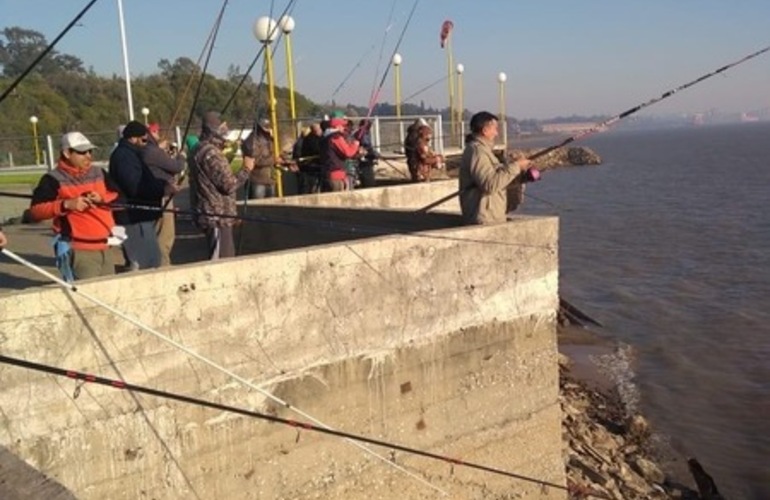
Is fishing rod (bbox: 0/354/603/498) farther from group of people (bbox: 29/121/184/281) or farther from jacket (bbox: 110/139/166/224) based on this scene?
jacket (bbox: 110/139/166/224)

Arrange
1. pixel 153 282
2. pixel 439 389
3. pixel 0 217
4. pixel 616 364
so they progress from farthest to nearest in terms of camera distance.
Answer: pixel 0 217, pixel 616 364, pixel 439 389, pixel 153 282

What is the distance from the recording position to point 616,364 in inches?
587

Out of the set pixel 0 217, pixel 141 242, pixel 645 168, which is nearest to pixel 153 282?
pixel 141 242

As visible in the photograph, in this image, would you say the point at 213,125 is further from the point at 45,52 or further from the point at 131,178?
the point at 45,52

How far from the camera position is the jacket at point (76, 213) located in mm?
6012

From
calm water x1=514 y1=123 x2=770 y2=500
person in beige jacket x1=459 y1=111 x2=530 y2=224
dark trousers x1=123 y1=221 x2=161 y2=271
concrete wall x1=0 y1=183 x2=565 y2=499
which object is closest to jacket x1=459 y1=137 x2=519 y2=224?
person in beige jacket x1=459 y1=111 x2=530 y2=224

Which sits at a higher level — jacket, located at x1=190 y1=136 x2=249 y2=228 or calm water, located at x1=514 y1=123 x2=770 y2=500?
jacket, located at x1=190 y1=136 x2=249 y2=228

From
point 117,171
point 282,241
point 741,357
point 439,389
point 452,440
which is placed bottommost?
point 741,357

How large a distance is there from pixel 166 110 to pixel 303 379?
4179 centimetres

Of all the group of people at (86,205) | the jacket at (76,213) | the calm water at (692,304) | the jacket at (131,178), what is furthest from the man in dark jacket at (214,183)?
the calm water at (692,304)

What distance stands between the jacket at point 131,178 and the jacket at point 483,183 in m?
2.62

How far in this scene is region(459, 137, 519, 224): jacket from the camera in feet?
22.6

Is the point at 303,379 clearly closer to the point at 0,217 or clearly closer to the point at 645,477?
the point at 645,477

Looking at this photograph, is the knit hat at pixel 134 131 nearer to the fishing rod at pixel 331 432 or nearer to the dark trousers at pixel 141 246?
the dark trousers at pixel 141 246
